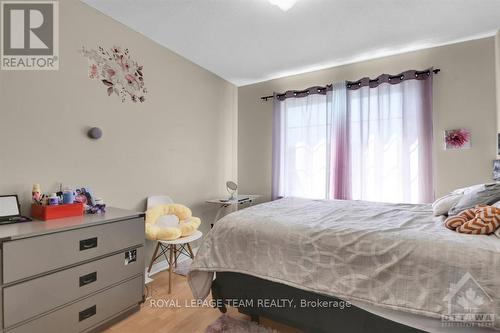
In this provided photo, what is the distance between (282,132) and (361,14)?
6.07ft

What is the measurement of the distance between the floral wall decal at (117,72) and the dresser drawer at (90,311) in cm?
175

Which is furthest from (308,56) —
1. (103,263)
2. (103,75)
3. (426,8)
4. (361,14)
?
(103,263)

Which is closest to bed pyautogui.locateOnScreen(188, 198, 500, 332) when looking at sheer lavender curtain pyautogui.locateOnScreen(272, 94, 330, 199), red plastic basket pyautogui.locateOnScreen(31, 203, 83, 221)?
red plastic basket pyautogui.locateOnScreen(31, 203, 83, 221)

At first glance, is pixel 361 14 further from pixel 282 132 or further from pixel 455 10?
pixel 282 132

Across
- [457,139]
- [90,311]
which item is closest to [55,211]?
[90,311]

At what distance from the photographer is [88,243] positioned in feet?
5.42

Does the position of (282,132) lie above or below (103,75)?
below

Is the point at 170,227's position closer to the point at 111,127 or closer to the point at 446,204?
the point at 111,127

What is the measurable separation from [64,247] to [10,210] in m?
0.53

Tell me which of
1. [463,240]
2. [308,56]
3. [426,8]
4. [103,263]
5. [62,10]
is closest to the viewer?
[463,240]

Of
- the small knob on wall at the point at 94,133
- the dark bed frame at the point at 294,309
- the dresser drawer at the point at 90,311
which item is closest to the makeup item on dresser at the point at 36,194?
the small knob on wall at the point at 94,133

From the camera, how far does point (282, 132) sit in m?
3.83

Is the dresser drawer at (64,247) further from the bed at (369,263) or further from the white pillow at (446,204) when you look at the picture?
the white pillow at (446,204)

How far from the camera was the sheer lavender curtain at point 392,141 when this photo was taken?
2887mm
